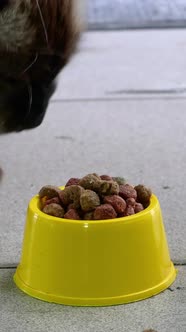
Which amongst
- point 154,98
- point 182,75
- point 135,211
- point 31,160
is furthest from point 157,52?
point 135,211

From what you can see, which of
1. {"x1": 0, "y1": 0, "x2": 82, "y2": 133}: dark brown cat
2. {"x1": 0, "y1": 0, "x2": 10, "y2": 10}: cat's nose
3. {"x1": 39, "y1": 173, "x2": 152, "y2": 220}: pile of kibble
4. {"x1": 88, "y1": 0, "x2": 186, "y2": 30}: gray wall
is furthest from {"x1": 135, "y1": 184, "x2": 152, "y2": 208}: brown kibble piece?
{"x1": 88, "y1": 0, "x2": 186, "y2": 30}: gray wall

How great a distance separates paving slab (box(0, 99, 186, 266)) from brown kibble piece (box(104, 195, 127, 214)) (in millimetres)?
216

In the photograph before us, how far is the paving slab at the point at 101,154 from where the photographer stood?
1.76 meters

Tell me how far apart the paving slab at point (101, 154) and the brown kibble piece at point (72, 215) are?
0.22 metres

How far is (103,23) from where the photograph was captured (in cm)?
500

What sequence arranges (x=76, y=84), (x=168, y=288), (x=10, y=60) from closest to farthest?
(x=10, y=60) < (x=168, y=288) < (x=76, y=84)

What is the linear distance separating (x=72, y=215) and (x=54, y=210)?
38 millimetres

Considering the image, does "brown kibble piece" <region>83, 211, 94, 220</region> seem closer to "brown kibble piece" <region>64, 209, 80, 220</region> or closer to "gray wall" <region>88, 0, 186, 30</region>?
"brown kibble piece" <region>64, 209, 80, 220</region>

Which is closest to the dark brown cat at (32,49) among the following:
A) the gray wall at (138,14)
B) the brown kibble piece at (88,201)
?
the brown kibble piece at (88,201)

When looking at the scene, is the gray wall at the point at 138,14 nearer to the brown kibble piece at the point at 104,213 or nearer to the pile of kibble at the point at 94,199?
the pile of kibble at the point at 94,199

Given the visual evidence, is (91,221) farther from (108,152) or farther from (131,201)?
(108,152)

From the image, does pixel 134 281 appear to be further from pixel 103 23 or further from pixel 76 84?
pixel 103 23

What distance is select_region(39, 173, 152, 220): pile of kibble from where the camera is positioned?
1385 mm

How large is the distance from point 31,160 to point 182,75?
1.40 m
